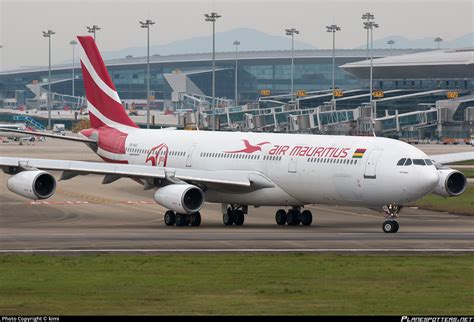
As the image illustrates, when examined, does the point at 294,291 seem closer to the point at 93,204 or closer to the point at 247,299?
the point at 247,299

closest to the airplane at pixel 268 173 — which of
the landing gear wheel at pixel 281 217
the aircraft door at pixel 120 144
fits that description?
the landing gear wheel at pixel 281 217

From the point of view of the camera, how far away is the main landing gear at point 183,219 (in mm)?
56844

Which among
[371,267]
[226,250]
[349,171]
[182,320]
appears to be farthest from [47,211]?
[182,320]

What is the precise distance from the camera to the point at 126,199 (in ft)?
251

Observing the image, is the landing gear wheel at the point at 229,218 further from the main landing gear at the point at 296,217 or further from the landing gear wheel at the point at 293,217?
the landing gear wheel at the point at 293,217

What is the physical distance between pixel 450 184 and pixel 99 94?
2273cm

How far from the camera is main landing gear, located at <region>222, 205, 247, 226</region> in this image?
59.1 metres

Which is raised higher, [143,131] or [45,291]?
[143,131]

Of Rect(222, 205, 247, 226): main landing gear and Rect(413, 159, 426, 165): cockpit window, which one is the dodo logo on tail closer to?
Rect(222, 205, 247, 226): main landing gear

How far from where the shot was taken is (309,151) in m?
55.8

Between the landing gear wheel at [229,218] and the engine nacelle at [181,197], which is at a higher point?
the engine nacelle at [181,197]

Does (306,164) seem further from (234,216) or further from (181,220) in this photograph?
(181,220)

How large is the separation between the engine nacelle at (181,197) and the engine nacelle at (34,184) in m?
5.23

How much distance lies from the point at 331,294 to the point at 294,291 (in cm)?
109
